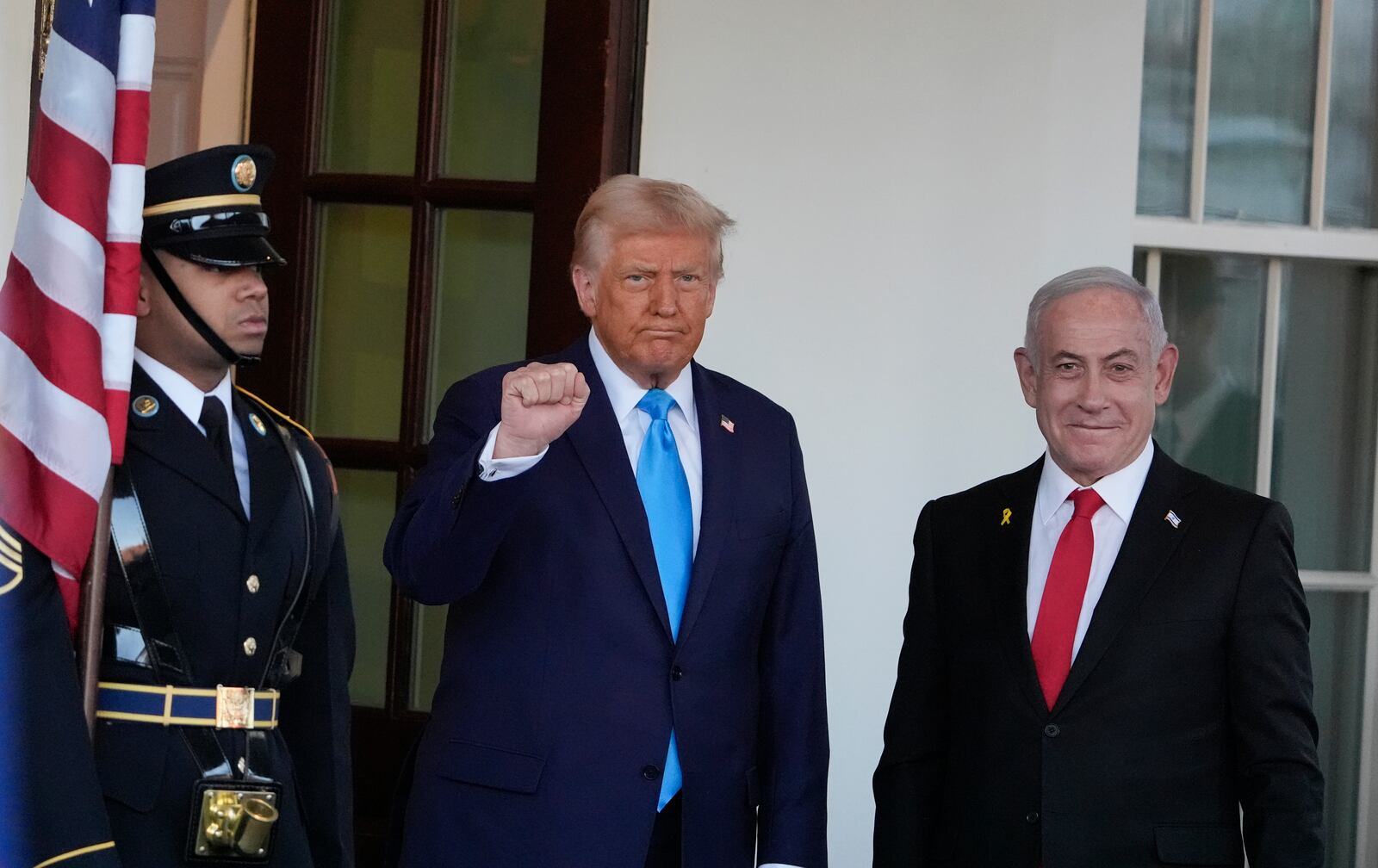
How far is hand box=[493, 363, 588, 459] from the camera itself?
7.69 feet

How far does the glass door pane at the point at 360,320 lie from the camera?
3.84 meters

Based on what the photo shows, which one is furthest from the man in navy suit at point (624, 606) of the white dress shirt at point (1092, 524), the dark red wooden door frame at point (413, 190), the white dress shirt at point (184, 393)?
the dark red wooden door frame at point (413, 190)

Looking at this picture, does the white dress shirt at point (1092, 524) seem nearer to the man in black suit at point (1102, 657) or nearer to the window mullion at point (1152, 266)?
the man in black suit at point (1102, 657)

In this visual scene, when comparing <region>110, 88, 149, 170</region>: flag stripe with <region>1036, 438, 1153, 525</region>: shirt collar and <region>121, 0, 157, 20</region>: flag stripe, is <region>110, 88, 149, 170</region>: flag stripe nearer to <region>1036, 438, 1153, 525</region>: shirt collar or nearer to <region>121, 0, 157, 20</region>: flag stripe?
<region>121, 0, 157, 20</region>: flag stripe

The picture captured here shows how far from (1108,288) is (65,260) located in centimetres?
157

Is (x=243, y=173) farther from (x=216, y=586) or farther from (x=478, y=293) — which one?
(x=478, y=293)

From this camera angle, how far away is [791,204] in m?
3.87

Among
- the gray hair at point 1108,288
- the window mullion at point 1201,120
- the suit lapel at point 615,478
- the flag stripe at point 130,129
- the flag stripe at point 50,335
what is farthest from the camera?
the window mullion at point 1201,120

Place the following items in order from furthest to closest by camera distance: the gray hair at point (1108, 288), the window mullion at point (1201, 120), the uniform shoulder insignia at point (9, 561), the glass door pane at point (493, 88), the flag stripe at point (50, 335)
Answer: the window mullion at point (1201, 120)
the glass door pane at point (493, 88)
the gray hair at point (1108, 288)
the flag stripe at point (50, 335)
the uniform shoulder insignia at point (9, 561)

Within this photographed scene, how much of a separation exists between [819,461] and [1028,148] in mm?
856

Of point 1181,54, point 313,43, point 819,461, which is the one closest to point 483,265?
point 313,43

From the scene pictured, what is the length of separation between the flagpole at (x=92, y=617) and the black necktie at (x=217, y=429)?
0.22 m

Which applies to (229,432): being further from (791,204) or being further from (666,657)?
(791,204)

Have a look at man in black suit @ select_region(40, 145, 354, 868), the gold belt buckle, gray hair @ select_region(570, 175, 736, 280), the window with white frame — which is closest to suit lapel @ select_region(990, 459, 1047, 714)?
gray hair @ select_region(570, 175, 736, 280)
